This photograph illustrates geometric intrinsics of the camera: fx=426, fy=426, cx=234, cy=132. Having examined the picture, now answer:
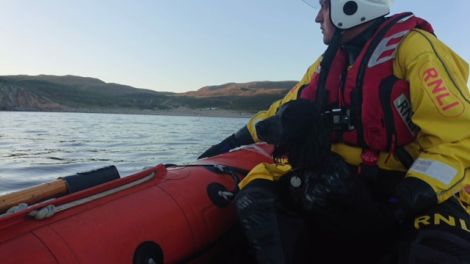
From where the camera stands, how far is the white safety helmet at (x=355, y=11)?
7.59 feet

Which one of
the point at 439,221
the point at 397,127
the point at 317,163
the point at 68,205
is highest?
the point at 397,127

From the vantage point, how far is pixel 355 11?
A: 2.31m

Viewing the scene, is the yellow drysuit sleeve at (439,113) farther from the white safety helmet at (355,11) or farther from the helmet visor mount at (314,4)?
the helmet visor mount at (314,4)

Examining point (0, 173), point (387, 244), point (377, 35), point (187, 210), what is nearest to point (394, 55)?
point (377, 35)

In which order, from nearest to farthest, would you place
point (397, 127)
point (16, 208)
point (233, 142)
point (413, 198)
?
point (413, 198), point (16, 208), point (397, 127), point (233, 142)

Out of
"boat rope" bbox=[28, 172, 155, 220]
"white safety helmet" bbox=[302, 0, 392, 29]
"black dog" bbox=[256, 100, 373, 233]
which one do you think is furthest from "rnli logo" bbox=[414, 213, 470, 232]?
"boat rope" bbox=[28, 172, 155, 220]

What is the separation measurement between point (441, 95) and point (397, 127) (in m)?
0.28

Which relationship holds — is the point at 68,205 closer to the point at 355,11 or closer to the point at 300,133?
the point at 300,133

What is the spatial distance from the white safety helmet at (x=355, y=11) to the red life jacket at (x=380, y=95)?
97 mm

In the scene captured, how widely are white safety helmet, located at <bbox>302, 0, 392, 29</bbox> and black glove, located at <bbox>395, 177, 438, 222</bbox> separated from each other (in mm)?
952

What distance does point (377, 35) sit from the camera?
2.25 metres

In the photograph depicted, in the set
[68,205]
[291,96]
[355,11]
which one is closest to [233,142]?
[291,96]

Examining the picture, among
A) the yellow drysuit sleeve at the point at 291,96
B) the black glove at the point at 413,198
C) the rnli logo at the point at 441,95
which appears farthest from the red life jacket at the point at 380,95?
the yellow drysuit sleeve at the point at 291,96

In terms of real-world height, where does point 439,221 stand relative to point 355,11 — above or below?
below
